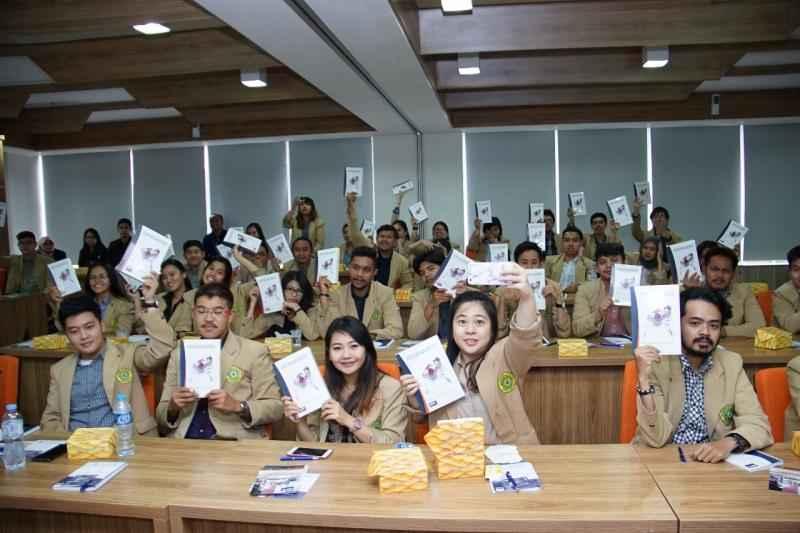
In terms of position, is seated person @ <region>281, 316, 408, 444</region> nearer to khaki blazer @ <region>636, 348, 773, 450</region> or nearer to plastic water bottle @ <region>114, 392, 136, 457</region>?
plastic water bottle @ <region>114, 392, 136, 457</region>

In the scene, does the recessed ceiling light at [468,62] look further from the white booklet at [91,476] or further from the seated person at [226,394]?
the white booklet at [91,476]

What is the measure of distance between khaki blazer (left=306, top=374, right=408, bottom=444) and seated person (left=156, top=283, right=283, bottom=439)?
321 millimetres

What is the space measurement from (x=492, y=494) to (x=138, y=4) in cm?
361

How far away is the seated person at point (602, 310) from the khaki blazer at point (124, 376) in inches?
108

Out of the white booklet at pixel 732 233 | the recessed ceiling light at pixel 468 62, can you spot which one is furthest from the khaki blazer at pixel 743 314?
the recessed ceiling light at pixel 468 62

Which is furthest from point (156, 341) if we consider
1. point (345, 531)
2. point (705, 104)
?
point (705, 104)

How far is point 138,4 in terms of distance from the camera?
148 inches

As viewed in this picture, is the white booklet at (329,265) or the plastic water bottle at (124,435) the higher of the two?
the white booklet at (329,265)

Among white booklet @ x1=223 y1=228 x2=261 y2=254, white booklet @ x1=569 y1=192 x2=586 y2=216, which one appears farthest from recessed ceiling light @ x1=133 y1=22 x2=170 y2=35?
white booklet @ x1=569 y1=192 x2=586 y2=216

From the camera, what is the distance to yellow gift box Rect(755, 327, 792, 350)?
347 cm

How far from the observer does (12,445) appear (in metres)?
2.05

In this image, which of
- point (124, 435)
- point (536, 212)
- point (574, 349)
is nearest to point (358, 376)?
point (124, 435)

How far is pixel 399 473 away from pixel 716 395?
50.3 inches

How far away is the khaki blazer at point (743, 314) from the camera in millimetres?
3936
